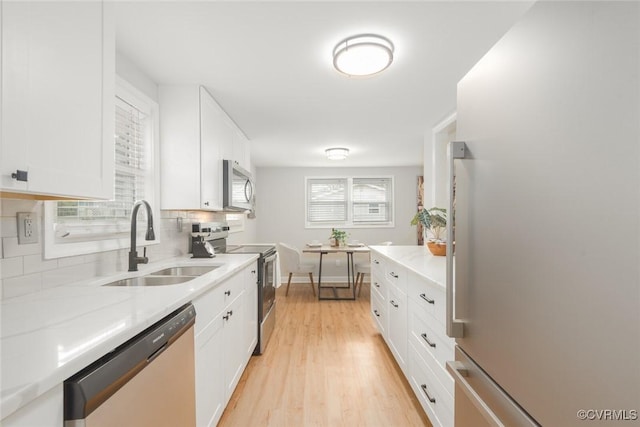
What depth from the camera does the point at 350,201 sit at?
19.7ft

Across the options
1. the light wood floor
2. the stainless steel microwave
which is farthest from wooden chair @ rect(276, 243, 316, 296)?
the stainless steel microwave

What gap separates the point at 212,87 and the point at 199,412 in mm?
2153

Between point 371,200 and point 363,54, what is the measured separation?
4458 millimetres

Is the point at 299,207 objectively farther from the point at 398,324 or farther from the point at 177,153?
the point at 398,324

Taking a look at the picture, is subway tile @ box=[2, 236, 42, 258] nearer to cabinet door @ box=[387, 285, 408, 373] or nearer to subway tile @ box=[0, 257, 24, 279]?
subway tile @ box=[0, 257, 24, 279]

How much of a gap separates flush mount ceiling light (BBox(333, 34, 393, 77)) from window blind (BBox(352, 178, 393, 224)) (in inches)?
166

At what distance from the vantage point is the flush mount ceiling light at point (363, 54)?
5.41ft

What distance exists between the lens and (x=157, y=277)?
1.72 metres

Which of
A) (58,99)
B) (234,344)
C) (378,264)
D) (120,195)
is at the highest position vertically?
(58,99)

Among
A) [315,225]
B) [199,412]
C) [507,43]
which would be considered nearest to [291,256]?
[315,225]

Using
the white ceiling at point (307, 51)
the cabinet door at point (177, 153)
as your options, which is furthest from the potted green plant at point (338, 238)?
the cabinet door at point (177, 153)

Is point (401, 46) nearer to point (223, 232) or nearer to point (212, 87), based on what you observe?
point (212, 87)

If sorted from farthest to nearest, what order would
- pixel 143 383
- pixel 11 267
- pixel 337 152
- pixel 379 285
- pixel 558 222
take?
1. pixel 337 152
2. pixel 379 285
3. pixel 11 267
4. pixel 143 383
5. pixel 558 222

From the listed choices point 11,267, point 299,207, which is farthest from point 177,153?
point 299,207
